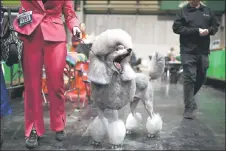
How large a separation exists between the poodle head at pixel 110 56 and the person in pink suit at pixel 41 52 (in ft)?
0.90

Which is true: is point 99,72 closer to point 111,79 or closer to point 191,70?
point 111,79

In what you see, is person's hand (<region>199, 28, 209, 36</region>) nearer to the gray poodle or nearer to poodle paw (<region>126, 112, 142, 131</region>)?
poodle paw (<region>126, 112, 142, 131</region>)

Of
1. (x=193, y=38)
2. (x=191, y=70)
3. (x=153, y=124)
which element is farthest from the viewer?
(x=191, y=70)

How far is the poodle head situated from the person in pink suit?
0.90 ft

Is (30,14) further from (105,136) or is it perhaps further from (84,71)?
(84,71)

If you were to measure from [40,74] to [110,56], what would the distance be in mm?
656

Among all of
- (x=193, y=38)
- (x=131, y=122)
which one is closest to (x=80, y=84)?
(x=193, y=38)

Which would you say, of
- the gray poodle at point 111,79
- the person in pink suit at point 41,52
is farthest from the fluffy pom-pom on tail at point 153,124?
the person in pink suit at point 41,52

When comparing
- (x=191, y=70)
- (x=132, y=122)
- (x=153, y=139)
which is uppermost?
(x=191, y=70)

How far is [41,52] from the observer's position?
8.47ft

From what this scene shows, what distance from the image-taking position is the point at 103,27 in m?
17.9

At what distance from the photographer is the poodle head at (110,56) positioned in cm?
241

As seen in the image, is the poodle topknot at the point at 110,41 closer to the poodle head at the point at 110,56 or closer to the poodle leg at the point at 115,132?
the poodle head at the point at 110,56

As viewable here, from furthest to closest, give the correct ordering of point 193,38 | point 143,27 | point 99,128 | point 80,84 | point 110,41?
point 143,27 → point 80,84 → point 193,38 → point 99,128 → point 110,41
